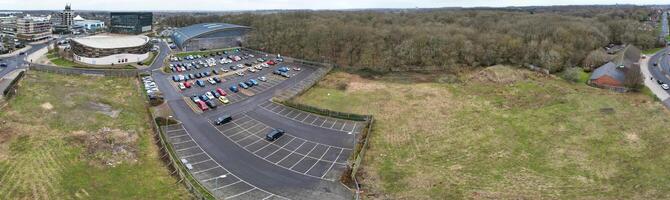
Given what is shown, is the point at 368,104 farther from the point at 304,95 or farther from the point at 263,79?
the point at 263,79

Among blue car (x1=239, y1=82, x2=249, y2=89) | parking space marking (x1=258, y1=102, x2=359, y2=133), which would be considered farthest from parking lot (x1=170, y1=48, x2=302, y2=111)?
parking space marking (x1=258, y1=102, x2=359, y2=133)

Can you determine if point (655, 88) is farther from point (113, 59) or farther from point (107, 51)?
point (107, 51)

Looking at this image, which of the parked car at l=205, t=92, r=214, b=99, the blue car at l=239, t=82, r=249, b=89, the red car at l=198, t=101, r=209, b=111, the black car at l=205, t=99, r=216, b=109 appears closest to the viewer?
the red car at l=198, t=101, r=209, b=111

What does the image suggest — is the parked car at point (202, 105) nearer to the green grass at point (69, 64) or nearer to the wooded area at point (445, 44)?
the green grass at point (69, 64)

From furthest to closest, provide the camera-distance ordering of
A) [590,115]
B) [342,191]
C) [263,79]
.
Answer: [263,79]
[590,115]
[342,191]

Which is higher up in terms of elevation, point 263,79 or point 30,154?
point 263,79

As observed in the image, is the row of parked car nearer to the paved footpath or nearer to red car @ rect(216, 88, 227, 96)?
red car @ rect(216, 88, 227, 96)

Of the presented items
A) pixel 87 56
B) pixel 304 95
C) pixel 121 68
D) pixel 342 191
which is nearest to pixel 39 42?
pixel 87 56
